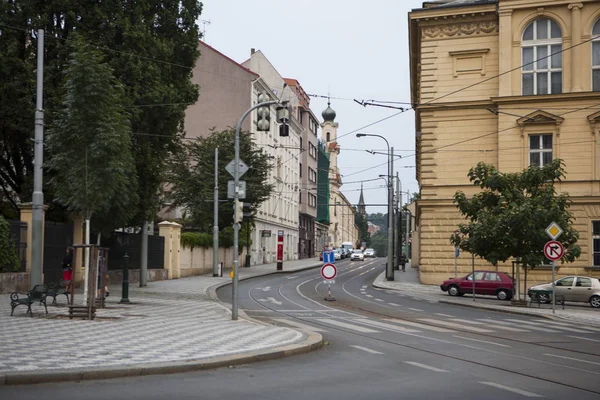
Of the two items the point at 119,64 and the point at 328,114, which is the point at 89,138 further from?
the point at 328,114

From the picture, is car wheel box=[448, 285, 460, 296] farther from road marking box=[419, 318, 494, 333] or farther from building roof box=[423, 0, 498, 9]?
building roof box=[423, 0, 498, 9]

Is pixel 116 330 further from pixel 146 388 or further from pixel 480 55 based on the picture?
pixel 480 55

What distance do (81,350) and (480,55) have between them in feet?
110

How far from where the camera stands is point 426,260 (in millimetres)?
41375

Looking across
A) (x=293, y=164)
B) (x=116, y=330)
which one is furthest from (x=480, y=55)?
(x=293, y=164)

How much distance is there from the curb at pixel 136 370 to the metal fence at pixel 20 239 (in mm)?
16297

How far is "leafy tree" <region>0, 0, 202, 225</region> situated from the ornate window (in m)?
18.1

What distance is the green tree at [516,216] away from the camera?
95.3ft

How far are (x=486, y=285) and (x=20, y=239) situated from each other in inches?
791

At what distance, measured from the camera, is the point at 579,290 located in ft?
101

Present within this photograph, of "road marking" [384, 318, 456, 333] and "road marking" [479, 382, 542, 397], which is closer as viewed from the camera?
"road marking" [479, 382, 542, 397]

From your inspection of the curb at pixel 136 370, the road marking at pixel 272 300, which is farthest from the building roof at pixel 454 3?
the curb at pixel 136 370

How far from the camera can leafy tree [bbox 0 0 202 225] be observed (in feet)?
89.9

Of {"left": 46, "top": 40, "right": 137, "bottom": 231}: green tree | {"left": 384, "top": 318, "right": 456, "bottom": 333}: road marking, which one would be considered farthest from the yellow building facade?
{"left": 46, "top": 40, "right": 137, "bottom": 231}: green tree
